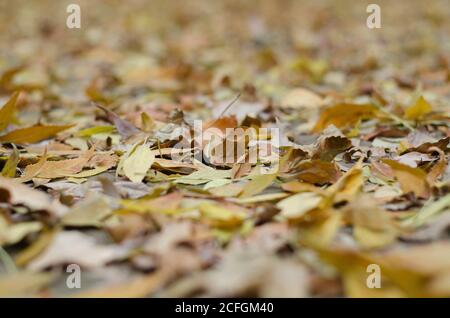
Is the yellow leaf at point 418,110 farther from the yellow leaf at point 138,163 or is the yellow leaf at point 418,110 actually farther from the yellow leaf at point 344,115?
the yellow leaf at point 138,163

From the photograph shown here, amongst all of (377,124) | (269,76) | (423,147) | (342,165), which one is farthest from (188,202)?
(269,76)

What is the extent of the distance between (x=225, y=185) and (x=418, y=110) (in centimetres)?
58

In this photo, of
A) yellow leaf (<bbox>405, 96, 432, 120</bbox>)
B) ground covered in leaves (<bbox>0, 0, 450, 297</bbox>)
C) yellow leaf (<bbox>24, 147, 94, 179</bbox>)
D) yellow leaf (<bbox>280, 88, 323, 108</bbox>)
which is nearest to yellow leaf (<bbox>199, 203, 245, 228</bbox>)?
ground covered in leaves (<bbox>0, 0, 450, 297</bbox>)

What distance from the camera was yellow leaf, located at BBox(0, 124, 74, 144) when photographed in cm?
127

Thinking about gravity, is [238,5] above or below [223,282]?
above

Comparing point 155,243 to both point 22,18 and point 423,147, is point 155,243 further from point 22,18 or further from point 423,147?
point 22,18

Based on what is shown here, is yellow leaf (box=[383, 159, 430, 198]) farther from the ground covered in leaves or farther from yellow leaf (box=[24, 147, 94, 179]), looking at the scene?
yellow leaf (box=[24, 147, 94, 179])

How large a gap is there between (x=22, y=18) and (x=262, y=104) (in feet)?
6.46

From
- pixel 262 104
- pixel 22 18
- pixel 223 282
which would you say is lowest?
pixel 223 282

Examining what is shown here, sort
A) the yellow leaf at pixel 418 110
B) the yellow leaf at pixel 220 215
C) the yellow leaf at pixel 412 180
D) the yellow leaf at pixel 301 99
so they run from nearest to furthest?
A: the yellow leaf at pixel 220 215
the yellow leaf at pixel 412 180
the yellow leaf at pixel 418 110
the yellow leaf at pixel 301 99

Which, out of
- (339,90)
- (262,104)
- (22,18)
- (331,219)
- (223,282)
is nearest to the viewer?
(223,282)

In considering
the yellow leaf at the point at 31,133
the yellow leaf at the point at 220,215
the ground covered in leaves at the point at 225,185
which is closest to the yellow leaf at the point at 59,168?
the ground covered in leaves at the point at 225,185

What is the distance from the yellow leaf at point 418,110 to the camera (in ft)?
4.44

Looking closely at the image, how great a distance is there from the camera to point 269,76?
222 centimetres
